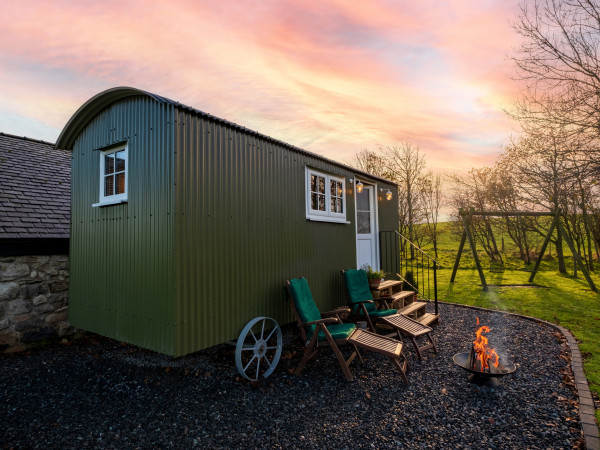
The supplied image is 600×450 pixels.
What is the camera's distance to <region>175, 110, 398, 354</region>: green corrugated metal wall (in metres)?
3.92

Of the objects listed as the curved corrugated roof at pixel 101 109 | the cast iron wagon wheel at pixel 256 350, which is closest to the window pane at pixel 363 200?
the curved corrugated roof at pixel 101 109

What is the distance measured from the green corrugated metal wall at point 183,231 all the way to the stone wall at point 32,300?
39.8 inches

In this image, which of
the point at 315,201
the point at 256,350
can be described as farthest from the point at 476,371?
the point at 315,201

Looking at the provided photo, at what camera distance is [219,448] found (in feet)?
9.32

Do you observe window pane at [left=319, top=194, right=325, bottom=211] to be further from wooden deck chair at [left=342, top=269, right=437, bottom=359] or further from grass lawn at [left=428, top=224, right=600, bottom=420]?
grass lawn at [left=428, top=224, right=600, bottom=420]

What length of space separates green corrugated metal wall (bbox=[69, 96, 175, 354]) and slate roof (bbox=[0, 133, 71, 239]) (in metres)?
1.14

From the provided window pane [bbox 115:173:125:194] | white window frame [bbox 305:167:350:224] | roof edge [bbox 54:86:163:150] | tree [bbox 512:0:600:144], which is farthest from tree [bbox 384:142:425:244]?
window pane [bbox 115:173:125:194]

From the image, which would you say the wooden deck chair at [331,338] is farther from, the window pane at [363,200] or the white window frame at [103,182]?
the window pane at [363,200]

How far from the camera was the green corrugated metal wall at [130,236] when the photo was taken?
391 centimetres

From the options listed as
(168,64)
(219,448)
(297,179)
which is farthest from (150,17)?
(219,448)

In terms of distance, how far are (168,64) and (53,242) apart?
386cm

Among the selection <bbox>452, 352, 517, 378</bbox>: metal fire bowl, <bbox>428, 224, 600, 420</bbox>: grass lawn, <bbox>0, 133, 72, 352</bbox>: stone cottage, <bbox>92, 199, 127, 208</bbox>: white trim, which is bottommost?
<bbox>428, 224, 600, 420</bbox>: grass lawn

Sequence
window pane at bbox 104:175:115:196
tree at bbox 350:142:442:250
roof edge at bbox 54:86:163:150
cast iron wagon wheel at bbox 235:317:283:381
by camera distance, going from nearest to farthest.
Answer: cast iron wagon wheel at bbox 235:317:283:381 < roof edge at bbox 54:86:163:150 < window pane at bbox 104:175:115:196 < tree at bbox 350:142:442:250

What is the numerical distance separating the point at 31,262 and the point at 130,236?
2885mm
